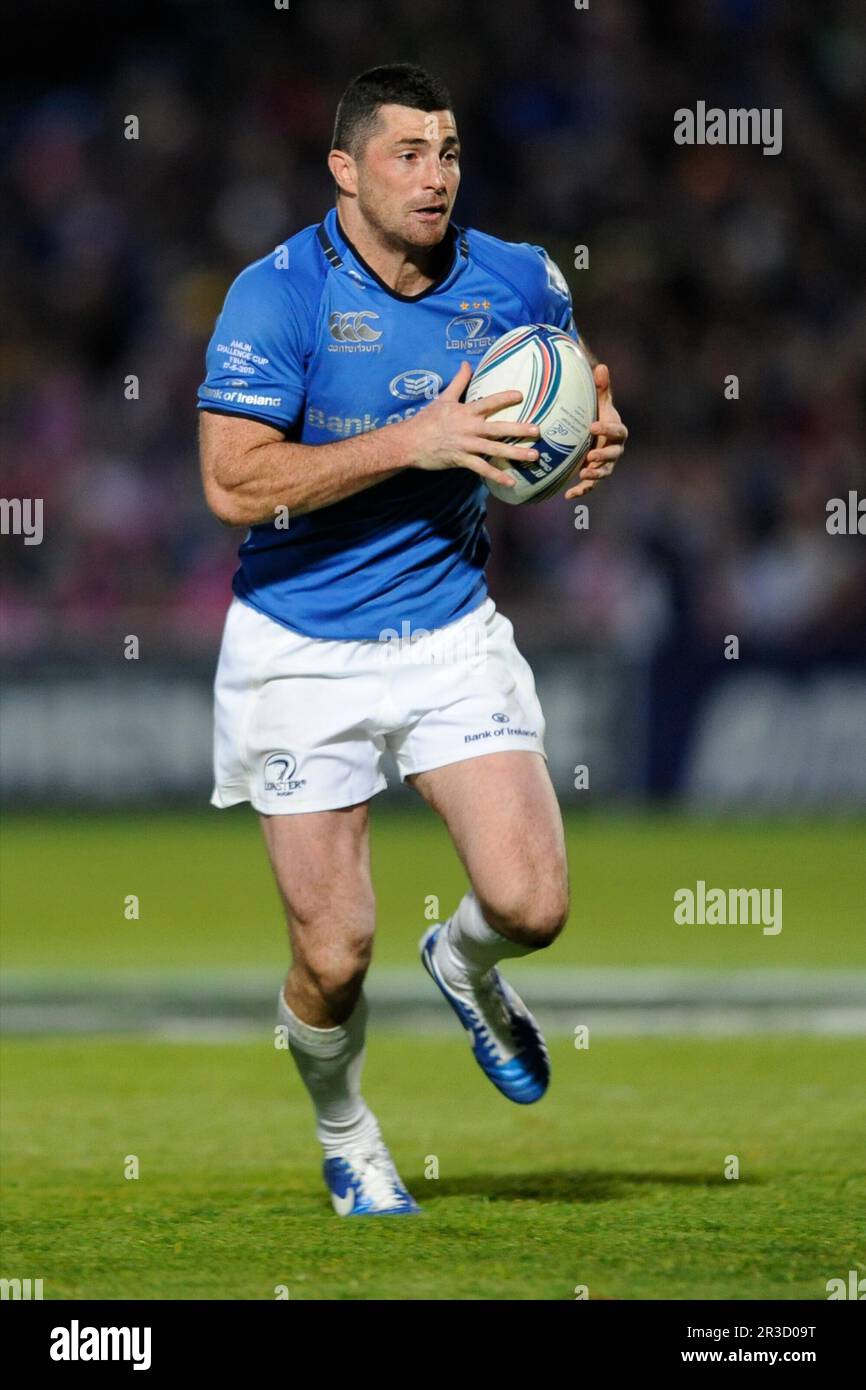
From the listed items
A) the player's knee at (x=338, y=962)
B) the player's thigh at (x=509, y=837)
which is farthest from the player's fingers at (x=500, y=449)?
the player's knee at (x=338, y=962)

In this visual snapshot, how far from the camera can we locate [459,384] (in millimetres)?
5656

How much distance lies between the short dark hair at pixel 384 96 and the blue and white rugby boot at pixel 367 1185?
2510mm

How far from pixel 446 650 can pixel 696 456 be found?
39.0 ft

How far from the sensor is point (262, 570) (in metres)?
6.07

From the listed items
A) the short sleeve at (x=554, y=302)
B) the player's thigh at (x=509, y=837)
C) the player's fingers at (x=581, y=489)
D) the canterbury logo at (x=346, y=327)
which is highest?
the short sleeve at (x=554, y=302)

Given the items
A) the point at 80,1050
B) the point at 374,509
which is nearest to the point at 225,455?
the point at 374,509

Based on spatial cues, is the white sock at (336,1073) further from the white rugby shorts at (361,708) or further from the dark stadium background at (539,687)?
the white rugby shorts at (361,708)

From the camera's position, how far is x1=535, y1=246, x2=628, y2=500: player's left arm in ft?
19.3

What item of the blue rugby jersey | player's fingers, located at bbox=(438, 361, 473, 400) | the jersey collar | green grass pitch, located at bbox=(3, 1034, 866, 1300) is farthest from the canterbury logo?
green grass pitch, located at bbox=(3, 1034, 866, 1300)

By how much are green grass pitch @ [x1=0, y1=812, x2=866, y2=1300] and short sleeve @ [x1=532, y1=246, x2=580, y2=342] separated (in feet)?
7.43

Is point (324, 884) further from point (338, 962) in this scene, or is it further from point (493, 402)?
point (493, 402)

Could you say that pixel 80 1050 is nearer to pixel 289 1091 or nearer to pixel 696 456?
pixel 289 1091

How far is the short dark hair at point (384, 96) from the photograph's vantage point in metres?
5.75
